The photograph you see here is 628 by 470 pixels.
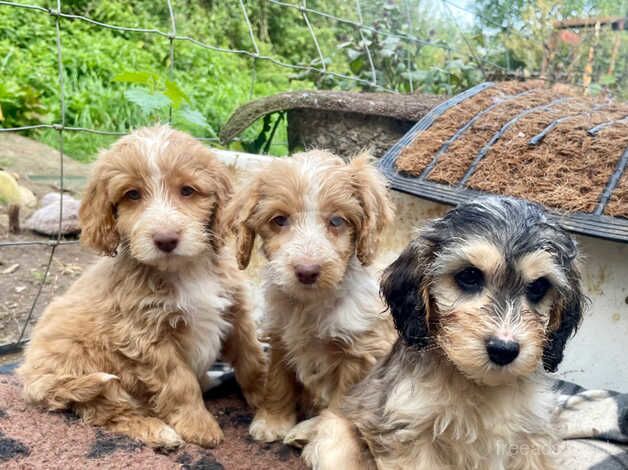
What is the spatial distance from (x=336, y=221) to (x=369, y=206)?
0.65 ft

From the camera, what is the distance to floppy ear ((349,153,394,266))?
3588 millimetres

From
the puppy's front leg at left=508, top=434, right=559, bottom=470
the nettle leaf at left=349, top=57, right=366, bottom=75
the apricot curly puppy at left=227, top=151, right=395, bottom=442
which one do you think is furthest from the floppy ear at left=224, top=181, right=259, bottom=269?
the nettle leaf at left=349, top=57, right=366, bottom=75

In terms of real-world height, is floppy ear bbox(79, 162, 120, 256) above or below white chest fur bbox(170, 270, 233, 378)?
above

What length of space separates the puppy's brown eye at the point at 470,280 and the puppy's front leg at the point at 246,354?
5.56 ft

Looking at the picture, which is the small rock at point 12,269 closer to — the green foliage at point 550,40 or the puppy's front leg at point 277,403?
the puppy's front leg at point 277,403

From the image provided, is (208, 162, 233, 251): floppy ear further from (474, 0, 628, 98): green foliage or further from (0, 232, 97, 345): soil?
(474, 0, 628, 98): green foliage

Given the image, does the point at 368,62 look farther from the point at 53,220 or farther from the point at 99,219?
the point at 99,219

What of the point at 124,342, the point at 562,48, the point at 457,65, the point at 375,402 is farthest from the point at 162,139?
the point at 562,48

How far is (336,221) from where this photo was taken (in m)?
3.56

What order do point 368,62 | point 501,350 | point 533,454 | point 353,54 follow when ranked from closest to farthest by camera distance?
point 501,350 < point 533,454 < point 353,54 < point 368,62

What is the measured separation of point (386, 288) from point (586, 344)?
207 centimetres

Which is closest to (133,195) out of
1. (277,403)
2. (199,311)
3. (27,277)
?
(199,311)

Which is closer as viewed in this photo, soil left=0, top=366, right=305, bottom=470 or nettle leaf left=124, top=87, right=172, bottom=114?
soil left=0, top=366, right=305, bottom=470

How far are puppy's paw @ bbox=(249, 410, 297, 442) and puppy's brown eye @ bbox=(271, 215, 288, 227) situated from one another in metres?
1.13
